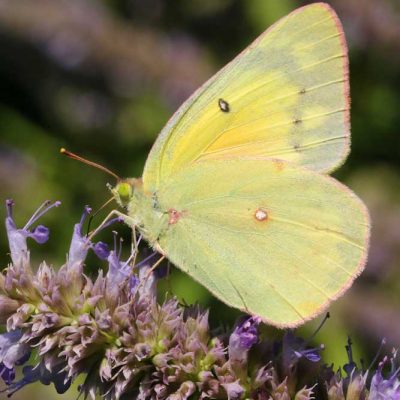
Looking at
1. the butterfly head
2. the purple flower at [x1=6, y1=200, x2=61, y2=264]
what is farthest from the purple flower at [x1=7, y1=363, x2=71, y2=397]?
the butterfly head

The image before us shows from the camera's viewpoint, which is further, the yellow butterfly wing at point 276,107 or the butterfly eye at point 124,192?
the butterfly eye at point 124,192

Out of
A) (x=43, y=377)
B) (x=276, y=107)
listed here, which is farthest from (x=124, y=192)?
(x=43, y=377)

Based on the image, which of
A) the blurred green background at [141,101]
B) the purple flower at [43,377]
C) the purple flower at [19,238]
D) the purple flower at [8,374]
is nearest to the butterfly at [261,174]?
the purple flower at [19,238]

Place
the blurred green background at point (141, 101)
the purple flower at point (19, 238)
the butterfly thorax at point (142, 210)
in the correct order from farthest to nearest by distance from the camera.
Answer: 1. the blurred green background at point (141, 101)
2. the butterfly thorax at point (142, 210)
3. the purple flower at point (19, 238)

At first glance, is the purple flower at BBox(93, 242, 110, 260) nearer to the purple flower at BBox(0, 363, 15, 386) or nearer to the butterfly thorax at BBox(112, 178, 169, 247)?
the butterfly thorax at BBox(112, 178, 169, 247)

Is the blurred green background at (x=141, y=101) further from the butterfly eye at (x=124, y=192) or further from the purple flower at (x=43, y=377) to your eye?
the purple flower at (x=43, y=377)

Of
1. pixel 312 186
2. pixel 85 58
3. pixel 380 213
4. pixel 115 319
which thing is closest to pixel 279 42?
pixel 312 186
